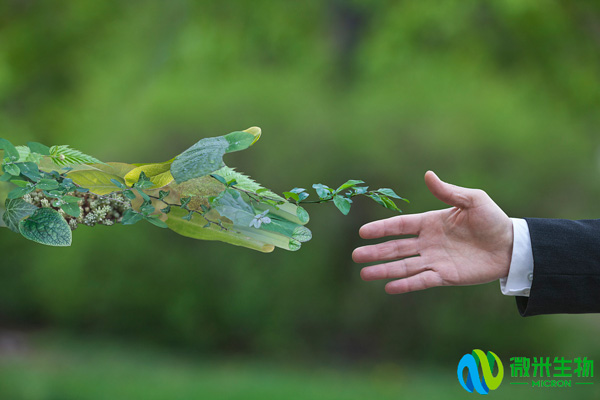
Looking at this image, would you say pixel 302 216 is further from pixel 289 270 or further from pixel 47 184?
pixel 289 270

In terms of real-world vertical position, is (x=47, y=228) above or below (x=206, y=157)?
below

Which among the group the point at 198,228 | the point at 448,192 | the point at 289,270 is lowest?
the point at 198,228

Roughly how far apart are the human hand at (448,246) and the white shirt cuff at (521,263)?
0.06ft

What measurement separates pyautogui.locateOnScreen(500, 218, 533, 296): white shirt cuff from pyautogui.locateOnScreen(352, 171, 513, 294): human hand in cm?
2

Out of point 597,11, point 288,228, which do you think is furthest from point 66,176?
point 597,11

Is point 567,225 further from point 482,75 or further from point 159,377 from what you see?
point 482,75

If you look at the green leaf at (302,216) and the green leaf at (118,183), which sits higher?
the green leaf at (118,183)

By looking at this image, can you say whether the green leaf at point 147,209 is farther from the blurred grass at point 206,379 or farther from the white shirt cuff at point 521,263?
the blurred grass at point 206,379

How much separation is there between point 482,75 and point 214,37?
5.64 ft

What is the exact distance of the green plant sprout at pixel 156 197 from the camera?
0.88m

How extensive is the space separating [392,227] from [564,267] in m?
0.34

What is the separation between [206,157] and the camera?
0.87m

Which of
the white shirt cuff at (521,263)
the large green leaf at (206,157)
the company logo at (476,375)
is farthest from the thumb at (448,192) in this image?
the company logo at (476,375)

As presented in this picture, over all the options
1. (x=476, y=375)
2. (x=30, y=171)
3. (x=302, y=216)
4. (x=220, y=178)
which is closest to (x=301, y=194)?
(x=302, y=216)
